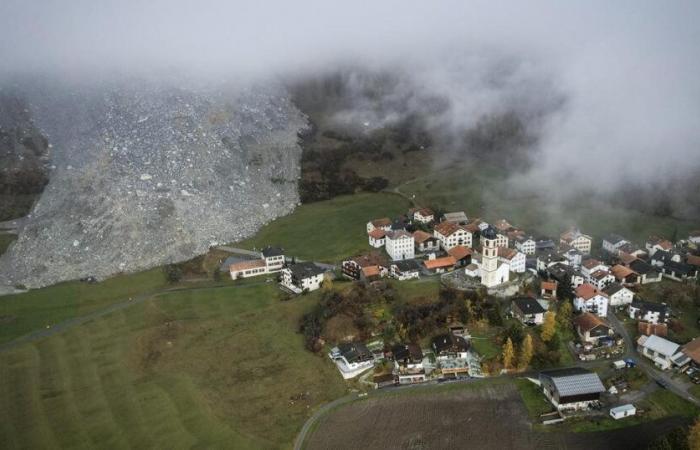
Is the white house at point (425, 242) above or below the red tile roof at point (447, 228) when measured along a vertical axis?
below

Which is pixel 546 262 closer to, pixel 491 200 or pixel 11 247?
pixel 491 200

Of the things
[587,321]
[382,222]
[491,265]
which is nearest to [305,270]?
[382,222]

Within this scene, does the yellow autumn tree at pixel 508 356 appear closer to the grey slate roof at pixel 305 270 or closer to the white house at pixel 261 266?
the grey slate roof at pixel 305 270

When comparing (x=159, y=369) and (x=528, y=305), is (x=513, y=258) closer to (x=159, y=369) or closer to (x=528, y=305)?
(x=528, y=305)

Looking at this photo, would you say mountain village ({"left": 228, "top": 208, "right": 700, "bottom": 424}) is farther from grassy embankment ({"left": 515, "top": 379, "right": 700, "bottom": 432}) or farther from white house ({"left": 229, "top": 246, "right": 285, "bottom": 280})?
grassy embankment ({"left": 515, "top": 379, "right": 700, "bottom": 432})

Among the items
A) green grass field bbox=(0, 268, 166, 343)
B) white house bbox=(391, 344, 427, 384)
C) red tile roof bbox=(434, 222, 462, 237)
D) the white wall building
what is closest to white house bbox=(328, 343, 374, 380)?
white house bbox=(391, 344, 427, 384)

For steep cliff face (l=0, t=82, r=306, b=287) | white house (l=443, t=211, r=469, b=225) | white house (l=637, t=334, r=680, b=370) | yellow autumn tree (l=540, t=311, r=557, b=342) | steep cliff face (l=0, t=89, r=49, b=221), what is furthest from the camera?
steep cliff face (l=0, t=89, r=49, b=221)

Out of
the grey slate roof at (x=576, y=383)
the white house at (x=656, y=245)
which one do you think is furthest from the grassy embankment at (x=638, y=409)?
the white house at (x=656, y=245)
